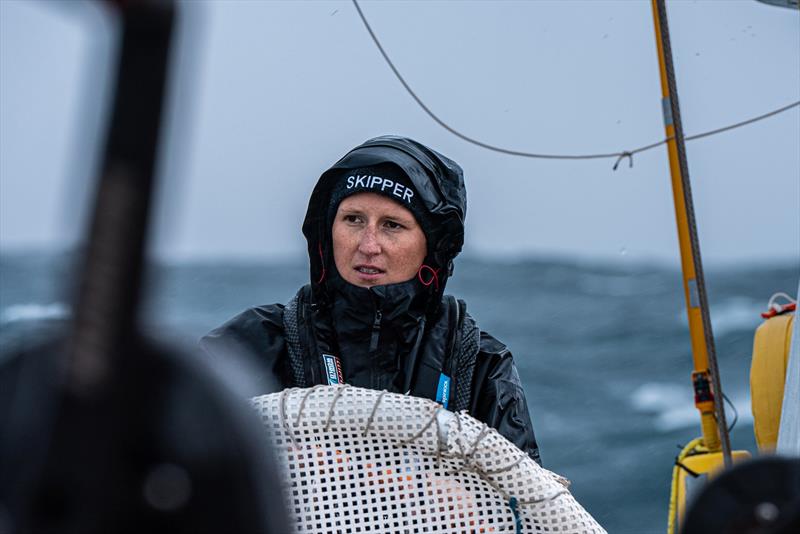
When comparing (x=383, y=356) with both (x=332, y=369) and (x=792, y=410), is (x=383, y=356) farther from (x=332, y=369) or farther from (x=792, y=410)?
(x=792, y=410)

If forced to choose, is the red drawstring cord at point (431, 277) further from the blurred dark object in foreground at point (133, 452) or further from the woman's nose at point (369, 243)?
the blurred dark object in foreground at point (133, 452)

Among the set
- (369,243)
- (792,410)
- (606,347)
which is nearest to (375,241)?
(369,243)

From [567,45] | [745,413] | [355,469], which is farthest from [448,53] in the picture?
[355,469]

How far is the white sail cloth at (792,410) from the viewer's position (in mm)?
1585

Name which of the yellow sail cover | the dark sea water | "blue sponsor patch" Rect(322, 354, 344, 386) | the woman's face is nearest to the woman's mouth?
the woman's face

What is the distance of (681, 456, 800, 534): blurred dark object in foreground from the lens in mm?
437

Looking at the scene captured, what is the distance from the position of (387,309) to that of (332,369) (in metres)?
0.16

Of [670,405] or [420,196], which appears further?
[670,405]

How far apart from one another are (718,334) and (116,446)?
397cm

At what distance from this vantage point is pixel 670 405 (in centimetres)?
375

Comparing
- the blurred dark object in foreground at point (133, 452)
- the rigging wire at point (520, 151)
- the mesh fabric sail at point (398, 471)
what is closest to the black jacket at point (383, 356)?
the mesh fabric sail at point (398, 471)

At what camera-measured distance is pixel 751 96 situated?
10.7 feet

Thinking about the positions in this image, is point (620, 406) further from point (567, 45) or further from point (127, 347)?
point (127, 347)

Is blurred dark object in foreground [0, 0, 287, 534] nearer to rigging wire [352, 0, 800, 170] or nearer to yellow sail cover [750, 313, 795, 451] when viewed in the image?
yellow sail cover [750, 313, 795, 451]
